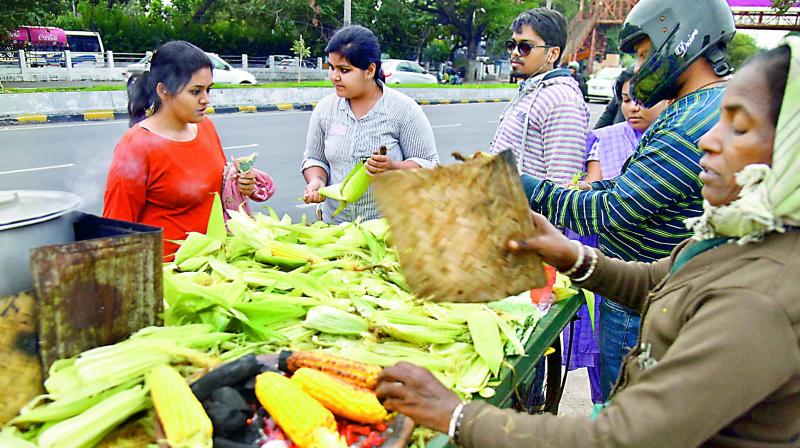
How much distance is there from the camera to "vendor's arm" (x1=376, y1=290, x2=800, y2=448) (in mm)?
1119

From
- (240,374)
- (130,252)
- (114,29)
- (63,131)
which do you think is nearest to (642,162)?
(240,374)

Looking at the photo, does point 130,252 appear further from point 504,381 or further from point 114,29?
point 114,29

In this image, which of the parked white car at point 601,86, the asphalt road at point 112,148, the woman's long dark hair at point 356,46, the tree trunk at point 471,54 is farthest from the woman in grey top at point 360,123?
the tree trunk at point 471,54

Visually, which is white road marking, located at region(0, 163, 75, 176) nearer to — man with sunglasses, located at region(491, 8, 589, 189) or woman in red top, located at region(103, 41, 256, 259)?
woman in red top, located at region(103, 41, 256, 259)

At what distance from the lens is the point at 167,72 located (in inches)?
121

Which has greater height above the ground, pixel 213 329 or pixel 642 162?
pixel 642 162

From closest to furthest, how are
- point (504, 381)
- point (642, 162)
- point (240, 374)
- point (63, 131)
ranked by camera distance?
point (240, 374)
point (504, 381)
point (642, 162)
point (63, 131)

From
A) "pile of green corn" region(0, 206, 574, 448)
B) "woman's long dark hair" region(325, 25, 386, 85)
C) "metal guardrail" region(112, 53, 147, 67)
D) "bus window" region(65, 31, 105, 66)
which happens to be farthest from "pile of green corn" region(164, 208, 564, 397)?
"metal guardrail" region(112, 53, 147, 67)

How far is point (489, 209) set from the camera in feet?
5.38

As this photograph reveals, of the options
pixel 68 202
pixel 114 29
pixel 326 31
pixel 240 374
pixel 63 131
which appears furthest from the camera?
pixel 326 31

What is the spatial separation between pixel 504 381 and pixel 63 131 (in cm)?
1272

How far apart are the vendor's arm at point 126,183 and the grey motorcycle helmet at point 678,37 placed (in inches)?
88.0

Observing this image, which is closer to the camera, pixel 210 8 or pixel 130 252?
pixel 130 252

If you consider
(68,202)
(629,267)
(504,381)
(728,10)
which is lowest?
(504,381)
